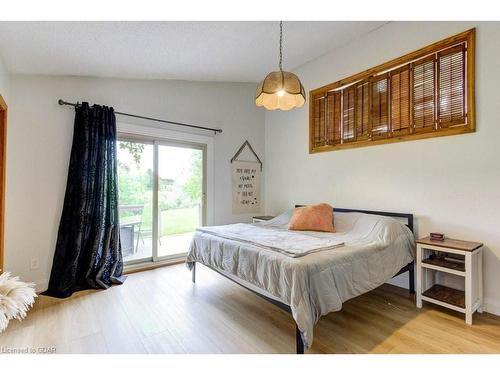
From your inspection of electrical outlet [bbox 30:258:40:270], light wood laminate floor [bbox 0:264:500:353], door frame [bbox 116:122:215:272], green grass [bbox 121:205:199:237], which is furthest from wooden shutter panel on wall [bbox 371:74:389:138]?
electrical outlet [bbox 30:258:40:270]

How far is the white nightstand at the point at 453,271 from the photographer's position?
2082mm

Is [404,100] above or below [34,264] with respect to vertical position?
above

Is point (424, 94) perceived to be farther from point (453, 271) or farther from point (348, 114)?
point (453, 271)

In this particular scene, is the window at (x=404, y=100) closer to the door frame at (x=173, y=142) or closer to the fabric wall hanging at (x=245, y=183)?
the fabric wall hanging at (x=245, y=183)

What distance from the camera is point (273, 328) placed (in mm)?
2027

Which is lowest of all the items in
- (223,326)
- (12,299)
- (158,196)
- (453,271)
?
(223,326)

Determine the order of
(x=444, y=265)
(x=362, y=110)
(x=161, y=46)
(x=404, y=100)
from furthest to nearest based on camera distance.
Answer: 1. (x=362, y=110)
2. (x=404, y=100)
3. (x=161, y=46)
4. (x=444, y=265)

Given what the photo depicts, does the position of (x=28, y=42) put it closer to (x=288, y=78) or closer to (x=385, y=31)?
(x=288, y=78)

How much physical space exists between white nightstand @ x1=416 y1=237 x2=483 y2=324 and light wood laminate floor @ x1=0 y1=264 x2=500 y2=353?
12 centimetres

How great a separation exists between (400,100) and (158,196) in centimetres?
324

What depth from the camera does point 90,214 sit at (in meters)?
2.87

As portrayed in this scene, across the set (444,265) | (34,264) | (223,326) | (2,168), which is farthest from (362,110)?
(34,264)

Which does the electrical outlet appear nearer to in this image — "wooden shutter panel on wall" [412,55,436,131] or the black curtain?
the black curtain

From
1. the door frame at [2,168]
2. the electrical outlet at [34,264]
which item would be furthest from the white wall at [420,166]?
the door frame at [2,168]
